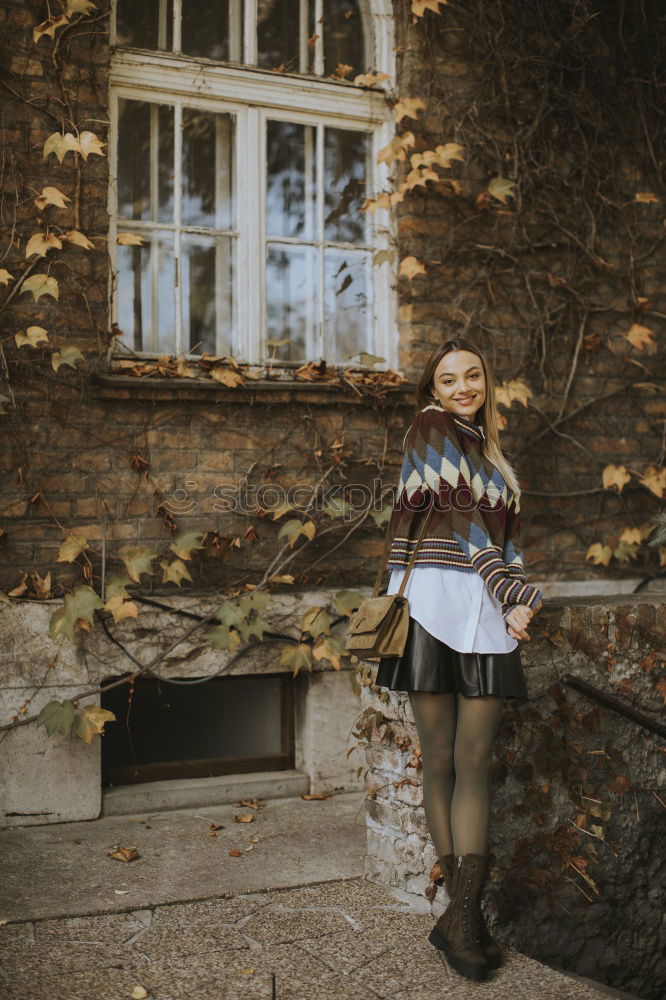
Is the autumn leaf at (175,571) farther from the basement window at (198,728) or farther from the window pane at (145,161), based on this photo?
the window pane at (145,161)

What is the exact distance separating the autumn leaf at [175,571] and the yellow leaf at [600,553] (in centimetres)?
226

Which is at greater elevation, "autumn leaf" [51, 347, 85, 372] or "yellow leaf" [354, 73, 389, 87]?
"yellow leaf" [354, 73, 389, 87]

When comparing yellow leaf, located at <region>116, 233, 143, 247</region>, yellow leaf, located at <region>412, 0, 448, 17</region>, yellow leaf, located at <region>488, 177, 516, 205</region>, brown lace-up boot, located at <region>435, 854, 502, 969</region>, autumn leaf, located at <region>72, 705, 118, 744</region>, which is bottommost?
brown lace-up boot, located at <region>435, 854, 502, 969</region>

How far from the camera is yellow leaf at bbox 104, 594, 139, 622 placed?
4164 millimetres

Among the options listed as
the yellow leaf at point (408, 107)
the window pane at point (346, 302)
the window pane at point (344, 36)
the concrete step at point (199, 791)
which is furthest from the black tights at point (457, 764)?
the window pane at point (344, 36)

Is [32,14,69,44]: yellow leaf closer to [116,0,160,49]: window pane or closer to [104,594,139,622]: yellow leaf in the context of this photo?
[116,0,160,49]: window pane

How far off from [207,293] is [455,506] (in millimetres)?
2503

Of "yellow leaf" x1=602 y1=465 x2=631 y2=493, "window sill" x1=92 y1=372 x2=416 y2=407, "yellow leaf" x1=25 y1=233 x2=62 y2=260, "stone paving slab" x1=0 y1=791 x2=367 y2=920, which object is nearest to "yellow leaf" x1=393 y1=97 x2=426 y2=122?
"window sill" x1=92 y1=372 x2=416 y2=407

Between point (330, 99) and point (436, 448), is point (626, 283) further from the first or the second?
point (436, 448)

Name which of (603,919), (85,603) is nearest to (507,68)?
(85,603)

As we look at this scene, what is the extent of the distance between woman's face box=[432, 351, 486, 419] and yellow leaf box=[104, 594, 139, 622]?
72.6 inches

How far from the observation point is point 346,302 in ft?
16.8

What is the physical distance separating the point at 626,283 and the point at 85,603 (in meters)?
3.45

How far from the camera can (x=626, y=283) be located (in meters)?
5.43
